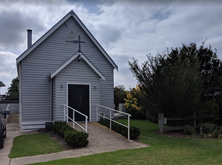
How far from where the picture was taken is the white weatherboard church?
1138 cm

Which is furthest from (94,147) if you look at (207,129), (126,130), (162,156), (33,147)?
(207,129)

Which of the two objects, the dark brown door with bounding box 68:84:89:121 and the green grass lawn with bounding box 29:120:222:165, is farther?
the dark brown door with bounding box 68:84:89:121

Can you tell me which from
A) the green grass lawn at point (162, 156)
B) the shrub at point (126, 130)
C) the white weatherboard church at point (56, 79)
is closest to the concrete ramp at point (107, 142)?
the shrub at point (126, 130)

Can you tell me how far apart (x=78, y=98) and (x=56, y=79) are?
1.68 m

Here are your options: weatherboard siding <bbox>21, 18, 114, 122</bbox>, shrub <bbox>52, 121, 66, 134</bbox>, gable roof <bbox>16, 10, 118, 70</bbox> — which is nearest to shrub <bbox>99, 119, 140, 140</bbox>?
shrub <bbox>52, 121, 66, 134</bbox>

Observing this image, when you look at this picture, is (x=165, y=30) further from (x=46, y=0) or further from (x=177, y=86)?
(x=46, y=0)

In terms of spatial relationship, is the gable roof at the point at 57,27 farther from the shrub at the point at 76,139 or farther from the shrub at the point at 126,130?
the shrub at the point at 76,139

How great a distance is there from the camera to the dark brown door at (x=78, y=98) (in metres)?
11.6

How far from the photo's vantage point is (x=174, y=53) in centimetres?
1294

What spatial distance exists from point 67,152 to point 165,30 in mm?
8324

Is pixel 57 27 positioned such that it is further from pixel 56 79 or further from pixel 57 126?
pixel 57 126

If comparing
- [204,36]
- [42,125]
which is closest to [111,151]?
[42,125]

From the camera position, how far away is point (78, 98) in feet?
38.8

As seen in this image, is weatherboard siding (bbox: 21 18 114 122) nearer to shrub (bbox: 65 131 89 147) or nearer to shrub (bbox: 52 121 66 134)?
shrub (bbox: 52 121 66 134)
